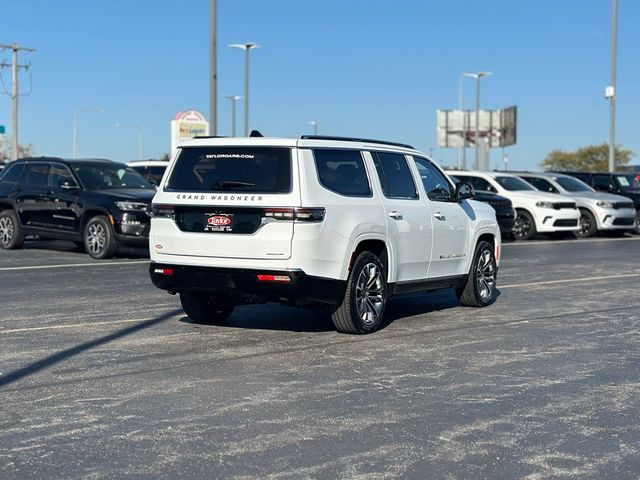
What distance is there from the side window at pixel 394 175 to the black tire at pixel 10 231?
10.7 meters

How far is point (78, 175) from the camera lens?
18.2 metres

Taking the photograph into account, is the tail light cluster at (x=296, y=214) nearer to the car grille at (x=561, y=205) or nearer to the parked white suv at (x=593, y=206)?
the car grille at (x=561, y=205)

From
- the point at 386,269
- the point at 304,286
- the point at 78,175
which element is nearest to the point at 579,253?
the point at 78,175

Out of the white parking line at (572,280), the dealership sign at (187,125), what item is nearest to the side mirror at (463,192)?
the white parking line at (572,280)

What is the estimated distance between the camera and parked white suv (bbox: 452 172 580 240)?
25.0 m

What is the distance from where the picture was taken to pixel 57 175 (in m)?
18.5

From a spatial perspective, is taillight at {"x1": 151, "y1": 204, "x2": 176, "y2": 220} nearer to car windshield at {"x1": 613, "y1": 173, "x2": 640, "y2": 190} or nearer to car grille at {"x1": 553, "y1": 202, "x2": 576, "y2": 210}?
car grille at {"x1": 553, "y1": 202, "x2": 576, "y2": 210}

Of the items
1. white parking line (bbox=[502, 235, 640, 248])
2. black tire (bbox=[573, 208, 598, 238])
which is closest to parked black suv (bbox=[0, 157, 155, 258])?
Answer: white parking line (bbox=[502, 235, 640, 248])

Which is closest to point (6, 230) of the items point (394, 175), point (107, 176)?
point (107, 176)

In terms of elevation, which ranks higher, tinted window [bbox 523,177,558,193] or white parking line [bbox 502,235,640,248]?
tinted window [bbox 523,177,558,193]

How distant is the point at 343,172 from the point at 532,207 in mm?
16459

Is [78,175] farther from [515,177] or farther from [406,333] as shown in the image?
[515,177]

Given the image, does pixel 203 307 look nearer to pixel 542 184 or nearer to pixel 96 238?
pixel 96 238

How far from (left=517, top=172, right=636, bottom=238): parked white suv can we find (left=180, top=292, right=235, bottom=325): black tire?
1797 centimetres
